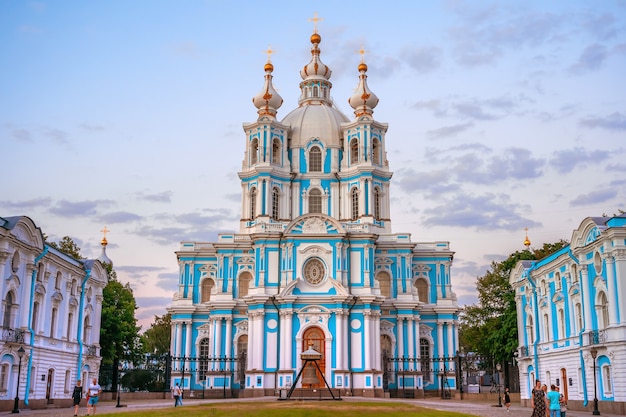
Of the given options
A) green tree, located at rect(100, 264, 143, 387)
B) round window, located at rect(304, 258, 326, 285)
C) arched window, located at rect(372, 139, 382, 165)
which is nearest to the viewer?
green tree, located at rect(100, 264, 143, 387)

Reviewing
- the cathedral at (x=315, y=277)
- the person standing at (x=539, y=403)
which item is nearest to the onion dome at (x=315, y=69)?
the cathedral at (x=315, y=277)

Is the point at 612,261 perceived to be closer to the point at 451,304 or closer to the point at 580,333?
the point at 580,333

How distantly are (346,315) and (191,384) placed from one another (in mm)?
13072

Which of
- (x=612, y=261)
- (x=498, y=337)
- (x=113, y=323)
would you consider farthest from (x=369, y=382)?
(x=612, y=261)

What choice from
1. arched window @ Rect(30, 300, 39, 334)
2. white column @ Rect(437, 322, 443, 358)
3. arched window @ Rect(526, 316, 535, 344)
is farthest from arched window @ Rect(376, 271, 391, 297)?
arched window @ Rect(30, 300, 39, 334)

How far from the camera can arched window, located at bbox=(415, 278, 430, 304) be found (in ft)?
184

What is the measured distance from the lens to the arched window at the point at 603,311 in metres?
30.6

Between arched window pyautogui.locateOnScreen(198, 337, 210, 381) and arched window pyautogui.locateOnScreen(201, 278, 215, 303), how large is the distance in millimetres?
3106

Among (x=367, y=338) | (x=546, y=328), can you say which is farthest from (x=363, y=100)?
(x=546, y=328)

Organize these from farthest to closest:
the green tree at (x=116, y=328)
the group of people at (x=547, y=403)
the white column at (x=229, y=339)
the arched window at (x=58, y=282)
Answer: the white column at (x=229, y=339)
the green tree at (x=116, y=328)
the arched window at (x=58, y=282)
the group of people at (x=547, y=403)

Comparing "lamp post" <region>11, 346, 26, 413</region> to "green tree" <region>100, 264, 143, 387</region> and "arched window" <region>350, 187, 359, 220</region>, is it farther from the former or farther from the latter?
"arched window" <region>350, 187, 359, 220</region>

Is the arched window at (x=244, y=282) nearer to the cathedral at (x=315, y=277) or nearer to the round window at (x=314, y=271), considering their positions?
the cathedral at (x=315, y=277)

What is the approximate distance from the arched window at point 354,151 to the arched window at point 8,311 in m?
33.2

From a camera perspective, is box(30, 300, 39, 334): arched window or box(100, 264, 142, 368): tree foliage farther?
box(100, 264, 142, 368): tree foliage
